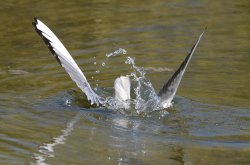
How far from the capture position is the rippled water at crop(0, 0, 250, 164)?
587cm

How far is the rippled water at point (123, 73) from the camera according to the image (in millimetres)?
5867

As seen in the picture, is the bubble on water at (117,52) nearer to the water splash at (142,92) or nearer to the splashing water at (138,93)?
the splashing water at (138,93)

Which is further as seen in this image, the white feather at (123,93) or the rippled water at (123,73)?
the white feather at (123,93)

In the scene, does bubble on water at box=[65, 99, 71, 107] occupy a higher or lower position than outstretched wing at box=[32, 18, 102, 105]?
lower

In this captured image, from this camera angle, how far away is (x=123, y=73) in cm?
830

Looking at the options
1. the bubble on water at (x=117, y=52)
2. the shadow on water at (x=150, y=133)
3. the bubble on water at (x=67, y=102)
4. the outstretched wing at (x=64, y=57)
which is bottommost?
the shadow on water at (x=150, y=133)

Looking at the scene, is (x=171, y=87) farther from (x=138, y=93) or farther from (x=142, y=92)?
(x=142, y=92)

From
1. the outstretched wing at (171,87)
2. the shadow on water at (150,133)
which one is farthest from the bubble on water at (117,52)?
the outstretched wing at (171,87)

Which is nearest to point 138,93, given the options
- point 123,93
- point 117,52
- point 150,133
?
point 123,93

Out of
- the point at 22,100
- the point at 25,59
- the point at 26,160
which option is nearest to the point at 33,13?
the point at 25,59

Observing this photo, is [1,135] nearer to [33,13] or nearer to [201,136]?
[201,136]

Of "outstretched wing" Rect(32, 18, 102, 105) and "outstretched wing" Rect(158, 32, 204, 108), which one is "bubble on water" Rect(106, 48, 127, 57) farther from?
"outstretched wing" Rect(158, 32, 204, 108)

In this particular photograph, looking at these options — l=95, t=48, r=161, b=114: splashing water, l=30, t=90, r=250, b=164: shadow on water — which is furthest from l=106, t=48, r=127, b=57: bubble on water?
l=30, t=90, r=250, b=164: shadow on water

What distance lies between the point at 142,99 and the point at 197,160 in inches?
73.8
